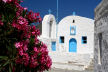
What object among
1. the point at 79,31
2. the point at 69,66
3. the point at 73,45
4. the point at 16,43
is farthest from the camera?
the point at 73,45

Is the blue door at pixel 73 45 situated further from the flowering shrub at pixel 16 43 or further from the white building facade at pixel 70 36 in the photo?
the flowering shrub at pixel 16 43

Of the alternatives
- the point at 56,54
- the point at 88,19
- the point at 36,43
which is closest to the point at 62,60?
the point at 56,54

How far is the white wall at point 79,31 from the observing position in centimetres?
2053

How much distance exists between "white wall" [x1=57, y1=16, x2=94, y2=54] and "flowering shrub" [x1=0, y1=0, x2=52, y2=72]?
17746 mm

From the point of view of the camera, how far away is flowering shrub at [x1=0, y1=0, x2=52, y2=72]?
8.91ft

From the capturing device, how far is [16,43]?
9.24ft

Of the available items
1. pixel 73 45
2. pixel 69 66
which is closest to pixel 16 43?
pixel 69 66

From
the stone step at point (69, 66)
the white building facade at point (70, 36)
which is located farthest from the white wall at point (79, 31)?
the stone step at point (69, 66)

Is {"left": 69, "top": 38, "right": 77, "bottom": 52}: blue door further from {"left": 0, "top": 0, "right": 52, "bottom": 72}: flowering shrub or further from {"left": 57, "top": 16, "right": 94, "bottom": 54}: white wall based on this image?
{"left": 0, "top": 0, "right": 52, "bottom": 72}: flowering shrub

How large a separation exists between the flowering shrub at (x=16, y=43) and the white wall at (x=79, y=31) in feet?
58.2

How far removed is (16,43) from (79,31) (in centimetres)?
1879

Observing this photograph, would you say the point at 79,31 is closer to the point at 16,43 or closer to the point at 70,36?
the point at 70,36

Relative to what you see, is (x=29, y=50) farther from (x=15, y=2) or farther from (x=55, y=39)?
(x=55, y=39)

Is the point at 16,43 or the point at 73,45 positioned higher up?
the point at 73,45
